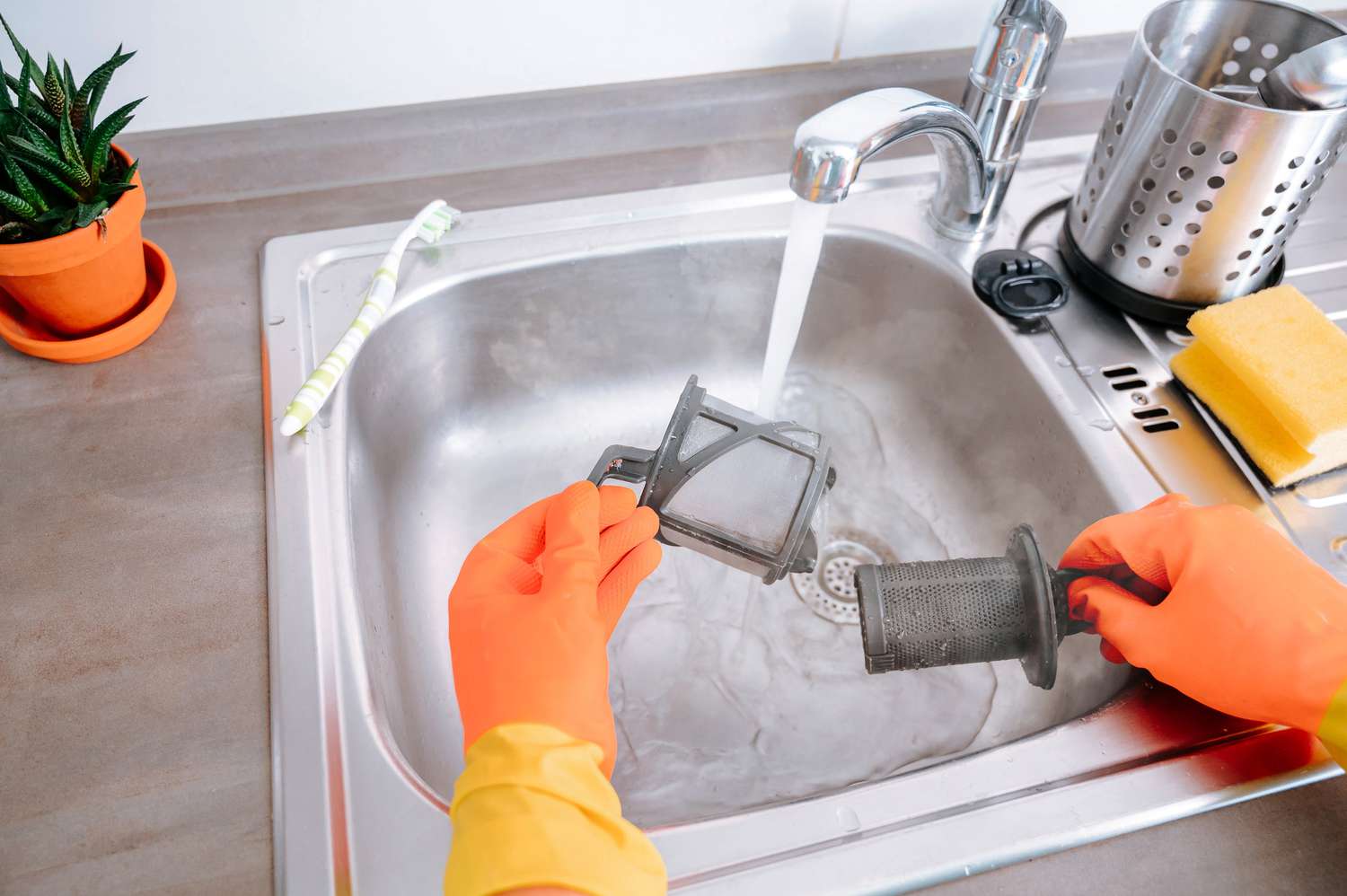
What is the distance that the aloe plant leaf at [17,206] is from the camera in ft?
2.14

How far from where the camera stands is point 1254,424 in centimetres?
76

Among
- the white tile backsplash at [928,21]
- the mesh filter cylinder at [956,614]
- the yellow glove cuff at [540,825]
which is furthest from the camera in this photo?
the white tile backsplash at [928,21]

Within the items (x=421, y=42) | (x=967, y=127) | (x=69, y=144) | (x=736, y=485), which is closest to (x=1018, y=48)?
(x=967, y=127)

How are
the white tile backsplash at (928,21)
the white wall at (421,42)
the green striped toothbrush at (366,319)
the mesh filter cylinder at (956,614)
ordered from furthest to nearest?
the white tile backsplash at (928,21) < the white wall at (421,42) < the green striped toothbrush at (366,319) < the mesh filter cylinder at (956,614)

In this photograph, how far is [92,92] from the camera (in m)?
0.71

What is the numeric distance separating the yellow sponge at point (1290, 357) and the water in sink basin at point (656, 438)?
147 mm

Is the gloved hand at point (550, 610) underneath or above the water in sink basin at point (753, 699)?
above

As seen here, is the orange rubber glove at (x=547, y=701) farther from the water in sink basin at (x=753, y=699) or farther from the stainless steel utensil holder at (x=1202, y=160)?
the stainless steel utensil holder at (x=1202, y=160)

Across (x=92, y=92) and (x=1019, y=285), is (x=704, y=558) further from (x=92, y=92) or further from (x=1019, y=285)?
(x=92, y=92)

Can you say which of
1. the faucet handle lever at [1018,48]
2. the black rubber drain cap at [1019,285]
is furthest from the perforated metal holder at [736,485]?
the faucet handle lever at [1018,48]

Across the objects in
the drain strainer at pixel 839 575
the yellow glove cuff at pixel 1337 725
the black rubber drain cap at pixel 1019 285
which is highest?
the black rubber drain cap at pixel 1019 285

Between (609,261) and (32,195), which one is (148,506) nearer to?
(32,195)

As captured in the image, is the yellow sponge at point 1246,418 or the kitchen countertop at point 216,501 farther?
the yellow sponge at point 1246,418

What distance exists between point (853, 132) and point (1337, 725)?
53cm
